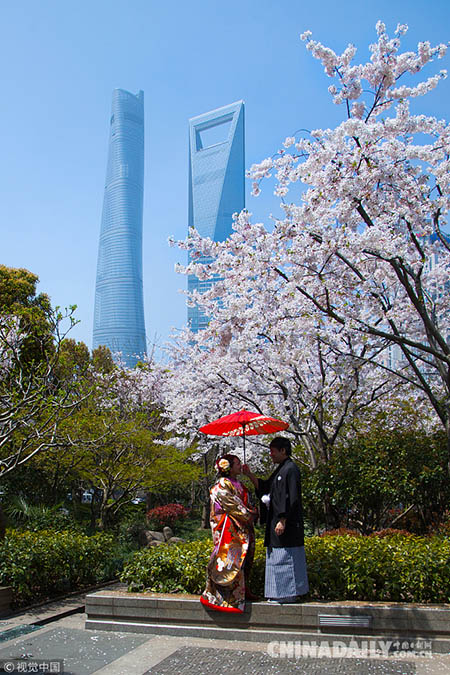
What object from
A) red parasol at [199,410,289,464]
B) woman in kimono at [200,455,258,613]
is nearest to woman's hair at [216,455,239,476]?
woman in kimono at [200,455,258,613]

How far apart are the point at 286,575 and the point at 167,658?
4.49ft

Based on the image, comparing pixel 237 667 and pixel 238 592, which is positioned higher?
pixel 238 592

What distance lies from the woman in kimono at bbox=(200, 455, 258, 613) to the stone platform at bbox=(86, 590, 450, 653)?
16cm

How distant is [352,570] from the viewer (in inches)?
225

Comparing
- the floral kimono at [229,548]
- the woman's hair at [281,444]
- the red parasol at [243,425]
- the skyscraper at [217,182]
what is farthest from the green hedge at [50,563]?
the skyscraper at [217,182]

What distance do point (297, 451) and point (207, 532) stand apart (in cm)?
460

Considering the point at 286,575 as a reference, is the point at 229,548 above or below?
above

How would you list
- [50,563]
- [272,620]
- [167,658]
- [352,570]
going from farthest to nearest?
[50,563], [352,570], [272,620], [167,658]

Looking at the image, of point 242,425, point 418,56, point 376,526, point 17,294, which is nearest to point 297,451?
point 376,526

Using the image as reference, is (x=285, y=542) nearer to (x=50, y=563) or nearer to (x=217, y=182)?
(x=50, y=563)

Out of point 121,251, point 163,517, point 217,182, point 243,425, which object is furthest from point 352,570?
point 121,251

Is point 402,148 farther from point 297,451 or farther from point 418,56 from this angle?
point 297,451

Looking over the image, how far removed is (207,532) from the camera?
15547mm

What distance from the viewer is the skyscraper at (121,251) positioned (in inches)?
4311
